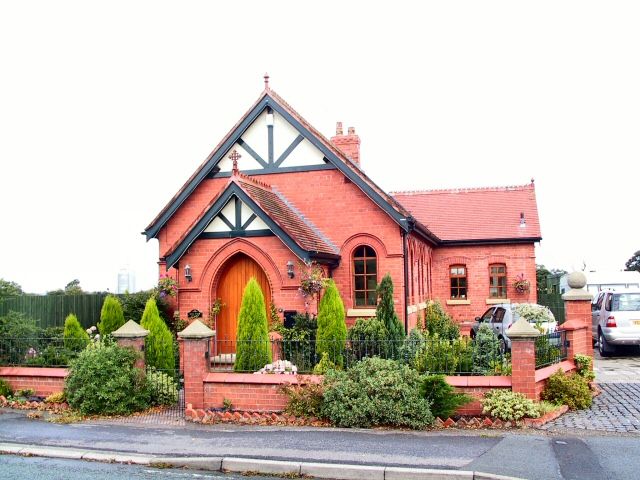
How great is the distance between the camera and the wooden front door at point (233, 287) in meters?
18.1

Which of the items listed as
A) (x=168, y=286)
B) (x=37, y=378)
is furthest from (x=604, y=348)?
(x=37, y=378)

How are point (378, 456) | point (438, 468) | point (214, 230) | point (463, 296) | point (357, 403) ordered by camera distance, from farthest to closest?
point (463, 296) → point (214, 230) → point (357, 403) → point (378, 456) → point (438, 468)

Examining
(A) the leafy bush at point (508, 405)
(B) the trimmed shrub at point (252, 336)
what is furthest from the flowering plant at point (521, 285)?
(A) the leafy bush at point (508, 405)

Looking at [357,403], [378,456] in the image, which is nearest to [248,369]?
[357,403]

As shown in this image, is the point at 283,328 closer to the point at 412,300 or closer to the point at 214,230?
the point at 214,230

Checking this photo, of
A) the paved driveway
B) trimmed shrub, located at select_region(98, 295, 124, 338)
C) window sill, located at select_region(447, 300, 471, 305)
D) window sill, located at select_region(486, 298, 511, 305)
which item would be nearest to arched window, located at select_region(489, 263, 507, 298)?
window sill, located at select_region(486, 298, 511, 305)

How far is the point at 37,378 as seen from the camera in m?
14.1

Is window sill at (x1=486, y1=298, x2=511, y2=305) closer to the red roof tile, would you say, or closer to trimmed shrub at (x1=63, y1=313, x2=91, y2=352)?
the red roof tile

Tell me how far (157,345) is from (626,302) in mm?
13869

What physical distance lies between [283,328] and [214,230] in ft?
10.3

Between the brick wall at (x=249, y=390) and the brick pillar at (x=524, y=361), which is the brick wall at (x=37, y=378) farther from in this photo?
the brick pillar at (x=524, y=361)

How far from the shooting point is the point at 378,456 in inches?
371

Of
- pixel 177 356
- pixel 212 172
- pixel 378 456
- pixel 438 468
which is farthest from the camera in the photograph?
pixel 212 172

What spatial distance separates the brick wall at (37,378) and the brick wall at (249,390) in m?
3.19
